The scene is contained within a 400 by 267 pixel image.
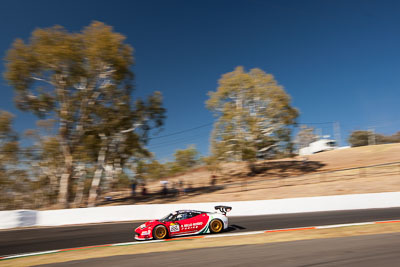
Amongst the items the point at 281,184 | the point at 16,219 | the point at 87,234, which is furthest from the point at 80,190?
the point at 281,184

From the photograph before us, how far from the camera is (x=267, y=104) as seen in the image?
33625 millimetres

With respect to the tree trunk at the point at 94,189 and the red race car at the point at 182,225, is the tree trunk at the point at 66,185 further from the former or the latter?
the red race car at the point at 182,225

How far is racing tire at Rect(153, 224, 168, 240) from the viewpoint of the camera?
10.8 m

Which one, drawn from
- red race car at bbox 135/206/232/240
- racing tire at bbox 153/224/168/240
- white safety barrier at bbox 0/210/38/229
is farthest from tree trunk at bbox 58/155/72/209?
racing tire at bbox 153/224/168/240

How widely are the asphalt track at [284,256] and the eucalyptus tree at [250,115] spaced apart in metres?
23.7

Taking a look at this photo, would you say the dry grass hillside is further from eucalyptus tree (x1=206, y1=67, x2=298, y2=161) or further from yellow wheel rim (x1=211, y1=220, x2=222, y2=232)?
yellow wheel rim (x1=211, y1=220, x2=222, y2=232)

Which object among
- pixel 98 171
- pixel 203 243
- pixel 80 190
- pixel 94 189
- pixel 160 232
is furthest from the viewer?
pixel 80 190

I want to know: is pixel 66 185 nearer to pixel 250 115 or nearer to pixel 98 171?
pixel 98 171

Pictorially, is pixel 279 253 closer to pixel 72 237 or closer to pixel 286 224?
pixel 286 224

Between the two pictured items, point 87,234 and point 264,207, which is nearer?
point 87,234

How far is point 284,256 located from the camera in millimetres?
7320

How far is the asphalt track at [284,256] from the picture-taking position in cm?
677

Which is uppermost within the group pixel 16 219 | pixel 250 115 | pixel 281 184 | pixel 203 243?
pixel 250 115

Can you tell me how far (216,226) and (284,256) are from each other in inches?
183
